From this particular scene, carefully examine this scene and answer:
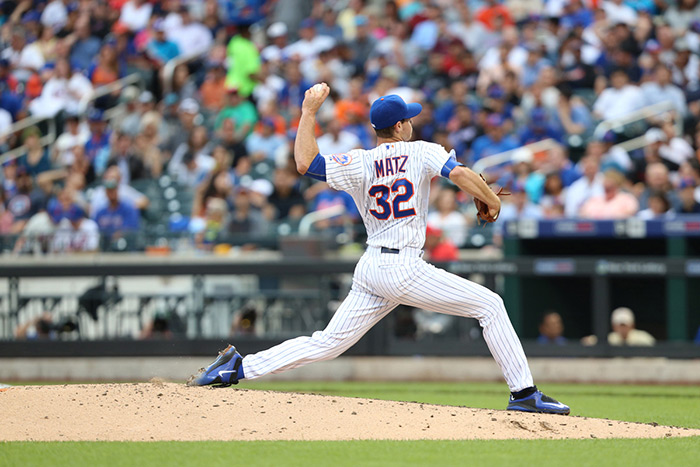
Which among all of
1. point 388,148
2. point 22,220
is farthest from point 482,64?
point 388,148

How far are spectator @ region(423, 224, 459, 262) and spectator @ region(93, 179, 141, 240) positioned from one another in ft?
13.9

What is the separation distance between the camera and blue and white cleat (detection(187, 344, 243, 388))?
21.8 feet

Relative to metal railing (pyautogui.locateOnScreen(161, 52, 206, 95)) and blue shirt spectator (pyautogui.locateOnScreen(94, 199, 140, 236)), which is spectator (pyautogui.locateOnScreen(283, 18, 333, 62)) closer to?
metal railing (pyautogui.locateOnScreen(161, 52, 206, 95))

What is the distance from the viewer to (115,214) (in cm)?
1380

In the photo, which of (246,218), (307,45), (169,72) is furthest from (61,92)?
(246,218)

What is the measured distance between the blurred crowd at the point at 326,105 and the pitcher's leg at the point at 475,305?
4.98 metres

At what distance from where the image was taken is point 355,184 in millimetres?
6359

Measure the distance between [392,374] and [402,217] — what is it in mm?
5094

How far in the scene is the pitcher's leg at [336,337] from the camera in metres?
6.43

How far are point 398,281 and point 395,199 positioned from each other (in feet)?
1.58

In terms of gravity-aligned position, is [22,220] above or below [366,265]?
above

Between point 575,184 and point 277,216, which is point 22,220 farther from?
point 575,184

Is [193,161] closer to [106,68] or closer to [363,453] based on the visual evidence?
[106,68]

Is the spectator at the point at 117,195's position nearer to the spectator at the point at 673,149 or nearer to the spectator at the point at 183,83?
the spectator at the point at 183,83
